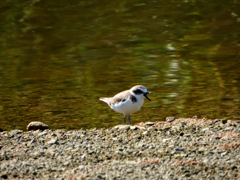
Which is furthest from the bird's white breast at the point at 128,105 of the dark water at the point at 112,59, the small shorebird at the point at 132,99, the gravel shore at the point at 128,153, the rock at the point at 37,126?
the rock at the point at 37,126

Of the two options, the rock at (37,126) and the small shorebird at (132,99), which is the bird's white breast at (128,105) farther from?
the rock at (37,126)

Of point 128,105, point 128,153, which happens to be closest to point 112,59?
point 128,105

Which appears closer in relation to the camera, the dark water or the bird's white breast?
the bird's white breast

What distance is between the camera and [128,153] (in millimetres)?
7562

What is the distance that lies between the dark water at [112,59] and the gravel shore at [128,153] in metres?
1.65

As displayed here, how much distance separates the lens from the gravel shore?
22.3 feet

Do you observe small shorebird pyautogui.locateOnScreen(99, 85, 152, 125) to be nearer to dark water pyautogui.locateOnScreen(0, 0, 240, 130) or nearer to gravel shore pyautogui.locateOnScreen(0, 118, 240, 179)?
gravel shore pyautogui.locateOnScreen(0, 118, 240, 179)

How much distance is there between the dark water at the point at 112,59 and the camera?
36.6 ft

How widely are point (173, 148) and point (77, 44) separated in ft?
Result: 37.0

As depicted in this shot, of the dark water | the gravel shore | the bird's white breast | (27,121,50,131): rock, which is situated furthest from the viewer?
the dark water

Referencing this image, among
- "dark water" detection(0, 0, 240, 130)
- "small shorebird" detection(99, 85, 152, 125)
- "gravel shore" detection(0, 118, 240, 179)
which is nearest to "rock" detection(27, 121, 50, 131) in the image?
"gravel shore" detection(0, 118, 240, 179)

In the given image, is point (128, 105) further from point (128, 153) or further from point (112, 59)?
point (112, 59)

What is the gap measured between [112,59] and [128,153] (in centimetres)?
855

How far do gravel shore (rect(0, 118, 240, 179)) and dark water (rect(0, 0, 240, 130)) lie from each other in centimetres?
165
